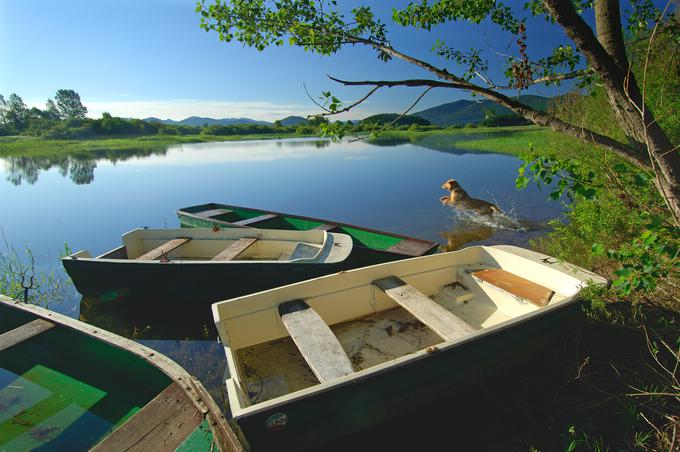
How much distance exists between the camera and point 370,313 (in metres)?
5.29

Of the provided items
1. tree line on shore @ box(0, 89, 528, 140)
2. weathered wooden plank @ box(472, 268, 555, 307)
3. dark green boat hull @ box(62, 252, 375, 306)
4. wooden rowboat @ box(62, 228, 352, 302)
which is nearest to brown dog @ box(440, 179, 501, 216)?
wooden rowboat @ box(62, 228, 352, 302)

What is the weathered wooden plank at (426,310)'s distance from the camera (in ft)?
13.1

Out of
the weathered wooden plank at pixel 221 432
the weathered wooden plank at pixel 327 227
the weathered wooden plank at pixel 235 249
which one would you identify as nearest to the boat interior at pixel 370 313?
the weathered wooden plank at pixel 221 432

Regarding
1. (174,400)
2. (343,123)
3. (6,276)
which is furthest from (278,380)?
(6,276)

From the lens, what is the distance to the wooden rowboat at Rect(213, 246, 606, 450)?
3061 millimetres

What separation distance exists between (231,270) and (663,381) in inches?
259

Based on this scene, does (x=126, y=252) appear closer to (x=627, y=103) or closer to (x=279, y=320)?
(x=279, y=320)

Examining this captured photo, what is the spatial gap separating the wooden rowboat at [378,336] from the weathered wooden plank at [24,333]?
2.68 meters

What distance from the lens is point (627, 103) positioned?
2.53 metres

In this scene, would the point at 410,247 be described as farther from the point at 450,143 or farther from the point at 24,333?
the point at 450,143

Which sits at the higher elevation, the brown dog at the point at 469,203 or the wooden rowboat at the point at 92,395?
the brown dog at the point at 469,203

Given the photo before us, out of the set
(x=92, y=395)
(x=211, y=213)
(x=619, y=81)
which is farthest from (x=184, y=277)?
(x=619, y=81)

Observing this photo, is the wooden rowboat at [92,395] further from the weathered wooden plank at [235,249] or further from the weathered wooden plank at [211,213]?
the weathered wooden plank at [211,213]

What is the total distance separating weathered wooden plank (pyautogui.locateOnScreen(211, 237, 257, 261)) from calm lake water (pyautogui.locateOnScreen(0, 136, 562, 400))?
50.0 inches
